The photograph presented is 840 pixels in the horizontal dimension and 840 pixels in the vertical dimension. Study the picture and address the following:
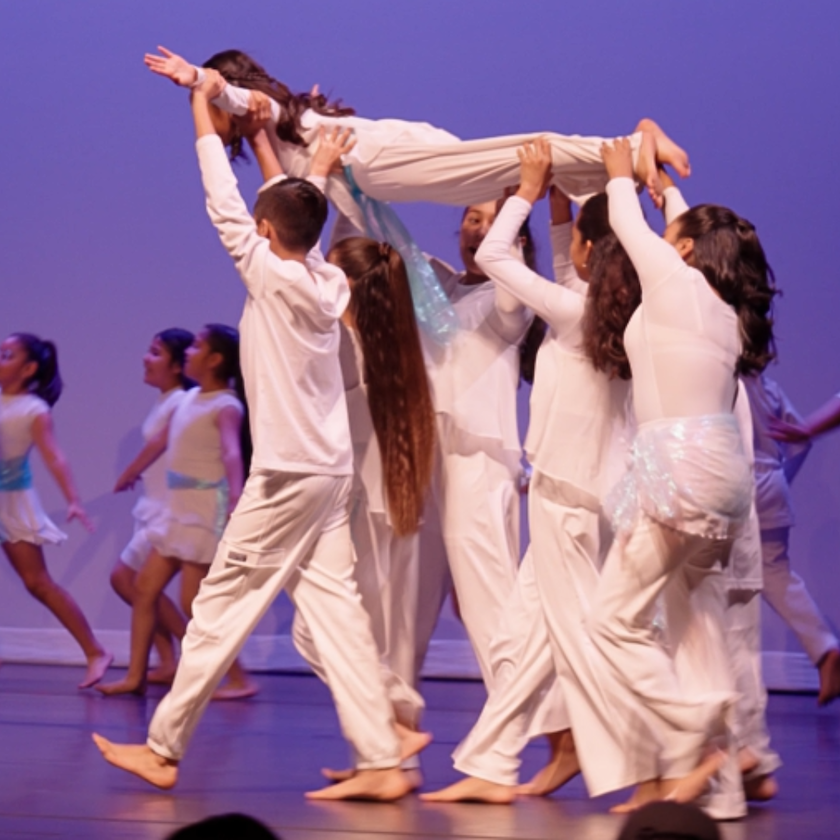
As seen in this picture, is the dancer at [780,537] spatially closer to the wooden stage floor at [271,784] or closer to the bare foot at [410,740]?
the wooden stage floor at [271,784]

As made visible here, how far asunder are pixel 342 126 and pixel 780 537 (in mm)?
2597

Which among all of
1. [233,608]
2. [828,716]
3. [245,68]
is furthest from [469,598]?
[828,716]

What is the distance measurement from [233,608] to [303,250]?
838 mm

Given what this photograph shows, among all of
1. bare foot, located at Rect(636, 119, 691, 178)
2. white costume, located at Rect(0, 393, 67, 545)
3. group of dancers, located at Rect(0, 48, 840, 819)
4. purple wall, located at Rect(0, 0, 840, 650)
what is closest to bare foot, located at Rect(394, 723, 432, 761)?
group of dancers, located at Rect(0, 48, 840, 819)

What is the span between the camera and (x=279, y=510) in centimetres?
342

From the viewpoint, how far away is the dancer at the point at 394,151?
11.9ft

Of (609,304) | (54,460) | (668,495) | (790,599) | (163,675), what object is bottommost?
(163,675)

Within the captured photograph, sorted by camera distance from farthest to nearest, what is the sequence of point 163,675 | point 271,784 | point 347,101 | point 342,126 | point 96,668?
point 347,101
point 163,675
point 96,668
point 342,126
point 271,784

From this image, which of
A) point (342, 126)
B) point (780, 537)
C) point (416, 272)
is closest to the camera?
point (342, 126)

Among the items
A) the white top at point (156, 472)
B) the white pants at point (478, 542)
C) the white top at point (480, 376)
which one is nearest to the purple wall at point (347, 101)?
the white top at point (156, 472)

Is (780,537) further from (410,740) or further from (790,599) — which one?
(410,740)

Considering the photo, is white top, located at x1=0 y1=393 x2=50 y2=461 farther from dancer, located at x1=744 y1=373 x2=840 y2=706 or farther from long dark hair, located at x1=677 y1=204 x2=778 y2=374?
long dark hair, located at x1=677 y1=204 x2=778 y2=374

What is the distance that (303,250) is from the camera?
3.50 metres

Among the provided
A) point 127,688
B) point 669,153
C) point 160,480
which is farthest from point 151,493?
point 669,153
